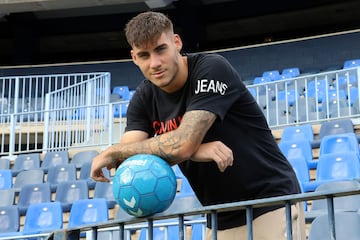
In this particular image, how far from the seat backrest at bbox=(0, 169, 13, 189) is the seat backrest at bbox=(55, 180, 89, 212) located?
1.18 meters

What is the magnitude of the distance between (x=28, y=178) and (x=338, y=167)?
173 inches

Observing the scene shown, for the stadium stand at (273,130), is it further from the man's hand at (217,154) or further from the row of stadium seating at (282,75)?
the man's hand at (217,154)

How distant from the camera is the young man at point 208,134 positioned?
2.54 m

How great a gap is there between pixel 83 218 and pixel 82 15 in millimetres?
13190

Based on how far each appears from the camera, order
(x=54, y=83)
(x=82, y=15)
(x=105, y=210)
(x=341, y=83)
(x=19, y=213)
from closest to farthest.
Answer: (x=105, y=210) → (x=19, y=213) → (x=341, y=83) → (x=54, y=83) → (x=82, y=15)

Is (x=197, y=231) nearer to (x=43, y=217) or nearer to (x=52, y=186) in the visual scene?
(x=43, y=217)

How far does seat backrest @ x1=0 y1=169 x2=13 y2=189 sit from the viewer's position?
8940mm

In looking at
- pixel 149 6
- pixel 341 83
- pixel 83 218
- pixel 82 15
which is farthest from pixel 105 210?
pixel 82 15

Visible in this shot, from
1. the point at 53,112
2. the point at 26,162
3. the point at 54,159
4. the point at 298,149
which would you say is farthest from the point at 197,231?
the point at 53,112

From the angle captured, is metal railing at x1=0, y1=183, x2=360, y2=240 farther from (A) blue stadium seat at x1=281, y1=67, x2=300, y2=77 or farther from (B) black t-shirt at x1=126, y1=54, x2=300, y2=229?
(A) blue stadium seat at x1=281, y1=67, x2=300, y2=77

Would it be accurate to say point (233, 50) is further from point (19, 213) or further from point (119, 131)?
point (19, 213)

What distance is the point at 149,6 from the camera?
56.4ft

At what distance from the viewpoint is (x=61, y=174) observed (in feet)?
28.8

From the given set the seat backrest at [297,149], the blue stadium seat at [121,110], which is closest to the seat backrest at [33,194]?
the seat backrest at [297,149]
